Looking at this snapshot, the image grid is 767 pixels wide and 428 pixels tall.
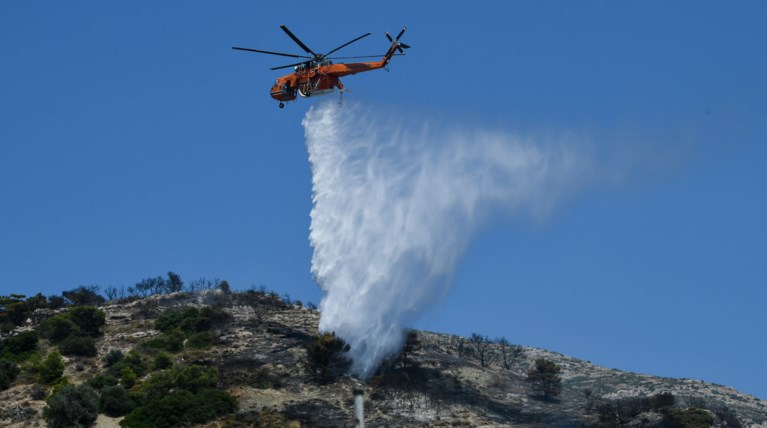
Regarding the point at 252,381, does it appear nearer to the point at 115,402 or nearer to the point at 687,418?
the point at 115,402

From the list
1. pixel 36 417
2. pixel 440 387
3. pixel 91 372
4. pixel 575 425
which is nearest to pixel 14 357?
pixel 91 372

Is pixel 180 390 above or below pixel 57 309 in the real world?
below

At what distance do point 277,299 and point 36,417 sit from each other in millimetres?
33977

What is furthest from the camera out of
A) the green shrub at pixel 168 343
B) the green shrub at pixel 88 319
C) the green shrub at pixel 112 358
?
the green shrub at pixel 88 319

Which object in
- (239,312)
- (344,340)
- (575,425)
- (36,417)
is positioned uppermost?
(239,312)

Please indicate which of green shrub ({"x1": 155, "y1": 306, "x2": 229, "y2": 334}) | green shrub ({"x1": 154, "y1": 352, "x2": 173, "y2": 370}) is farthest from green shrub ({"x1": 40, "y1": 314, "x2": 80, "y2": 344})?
green shrub ({"x1": 154, "y1": 352, "x2": 173, "y2": 370})

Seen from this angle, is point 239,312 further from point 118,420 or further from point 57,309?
point 118,420

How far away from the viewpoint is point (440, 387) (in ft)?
217

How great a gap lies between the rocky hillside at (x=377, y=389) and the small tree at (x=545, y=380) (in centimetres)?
65

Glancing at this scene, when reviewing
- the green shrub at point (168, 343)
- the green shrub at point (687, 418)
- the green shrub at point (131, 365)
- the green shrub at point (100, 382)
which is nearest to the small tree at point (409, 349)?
the green shrub at point (168, 343)

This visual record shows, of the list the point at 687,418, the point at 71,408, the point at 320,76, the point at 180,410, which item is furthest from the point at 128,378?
the point at 687,418

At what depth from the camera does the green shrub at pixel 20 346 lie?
7281 cm

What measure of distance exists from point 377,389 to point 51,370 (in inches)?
888

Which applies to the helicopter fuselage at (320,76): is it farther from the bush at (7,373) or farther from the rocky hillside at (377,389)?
the bush at (7,373)
